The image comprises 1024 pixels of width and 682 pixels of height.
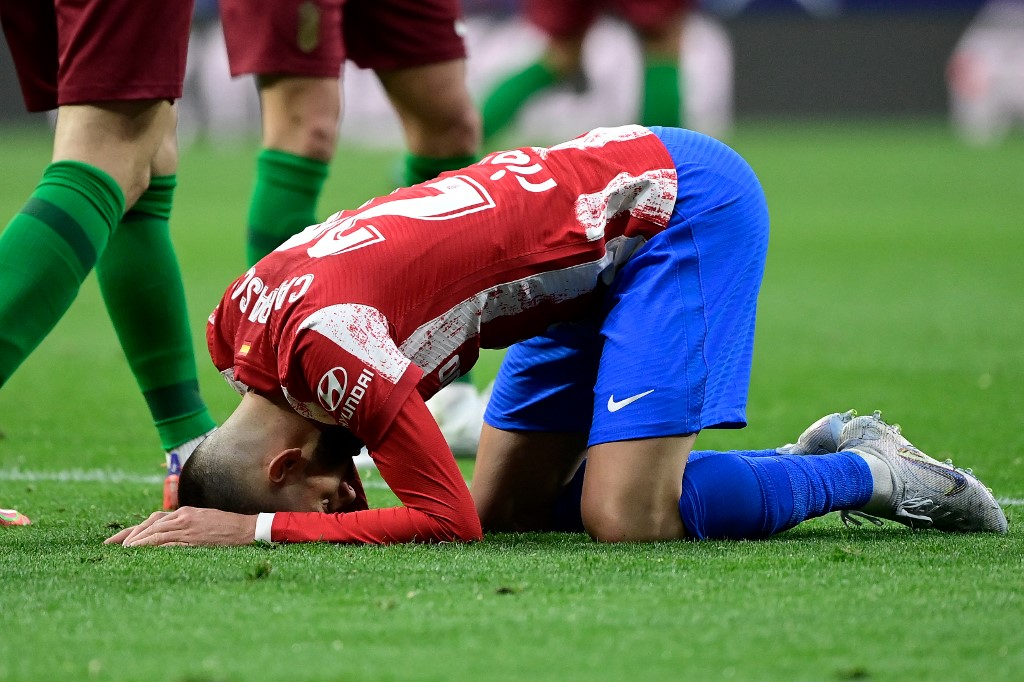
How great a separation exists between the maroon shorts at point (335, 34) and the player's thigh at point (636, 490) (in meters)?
1.40

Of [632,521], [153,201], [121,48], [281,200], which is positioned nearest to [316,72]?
[281,200]

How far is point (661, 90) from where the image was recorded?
19.4 feet

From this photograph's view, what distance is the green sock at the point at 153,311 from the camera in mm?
2955

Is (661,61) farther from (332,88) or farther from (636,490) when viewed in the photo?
(636,490)

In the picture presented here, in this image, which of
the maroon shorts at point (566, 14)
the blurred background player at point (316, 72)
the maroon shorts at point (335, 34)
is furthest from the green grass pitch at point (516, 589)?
the maroon shorts at point (566, 14)

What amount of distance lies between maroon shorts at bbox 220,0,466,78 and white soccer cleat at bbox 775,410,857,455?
1.43m

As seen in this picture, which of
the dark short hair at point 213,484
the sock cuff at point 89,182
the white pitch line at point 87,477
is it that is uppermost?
the sock cuff at point 89,182

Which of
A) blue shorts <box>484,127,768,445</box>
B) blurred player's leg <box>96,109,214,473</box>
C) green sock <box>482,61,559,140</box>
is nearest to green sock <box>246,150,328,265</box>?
blurred player's leg <box>96,109,214,473</box>

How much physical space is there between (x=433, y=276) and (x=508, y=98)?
384cm

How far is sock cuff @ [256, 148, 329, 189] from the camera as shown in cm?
345

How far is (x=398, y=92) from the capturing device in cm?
381

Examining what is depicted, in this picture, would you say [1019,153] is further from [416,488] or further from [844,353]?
[416,488]

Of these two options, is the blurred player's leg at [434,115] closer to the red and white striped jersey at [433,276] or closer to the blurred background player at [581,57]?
the red and white striped jersey at [433,276]

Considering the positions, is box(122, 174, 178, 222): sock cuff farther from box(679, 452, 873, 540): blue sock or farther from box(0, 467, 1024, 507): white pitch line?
box(679, 452, 873, 540): blue sock
